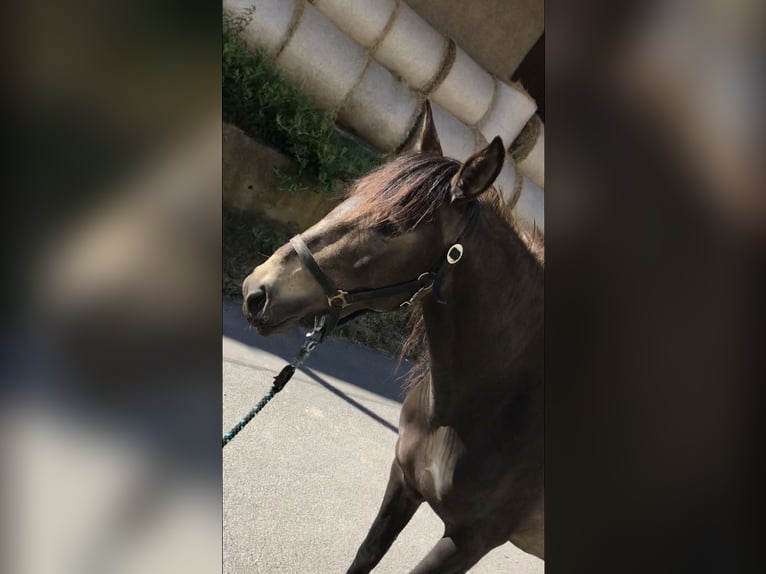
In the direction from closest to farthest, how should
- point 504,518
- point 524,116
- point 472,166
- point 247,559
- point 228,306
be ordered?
point 472,166 → point 504,518 → point 247,559 → point 524,116 → point 228,306

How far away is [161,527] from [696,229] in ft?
1.63

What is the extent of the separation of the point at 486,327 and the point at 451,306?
73 mm

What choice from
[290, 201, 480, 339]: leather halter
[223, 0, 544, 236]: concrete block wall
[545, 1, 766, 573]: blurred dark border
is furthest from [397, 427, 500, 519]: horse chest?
[223, 0, 544, 236]: concrete block wall

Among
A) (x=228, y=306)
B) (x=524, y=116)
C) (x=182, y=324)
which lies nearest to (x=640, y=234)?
(x=182, y=324)

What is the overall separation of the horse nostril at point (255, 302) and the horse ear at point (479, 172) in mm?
335

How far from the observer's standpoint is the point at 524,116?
183 cm

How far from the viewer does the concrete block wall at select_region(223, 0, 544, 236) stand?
205 centimetres

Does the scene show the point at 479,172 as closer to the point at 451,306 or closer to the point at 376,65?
the point at 451,306

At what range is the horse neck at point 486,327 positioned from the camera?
3.53 ft

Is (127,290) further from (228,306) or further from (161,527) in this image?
(228,306)

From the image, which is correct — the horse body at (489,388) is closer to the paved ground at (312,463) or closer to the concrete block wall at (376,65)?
the paved ground at (312,463)

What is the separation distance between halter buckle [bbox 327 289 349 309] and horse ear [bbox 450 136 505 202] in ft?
0.75

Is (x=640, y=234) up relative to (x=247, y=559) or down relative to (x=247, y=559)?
up

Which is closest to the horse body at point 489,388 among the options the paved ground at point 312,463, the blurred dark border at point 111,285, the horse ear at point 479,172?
the horse ear at point 479,172
